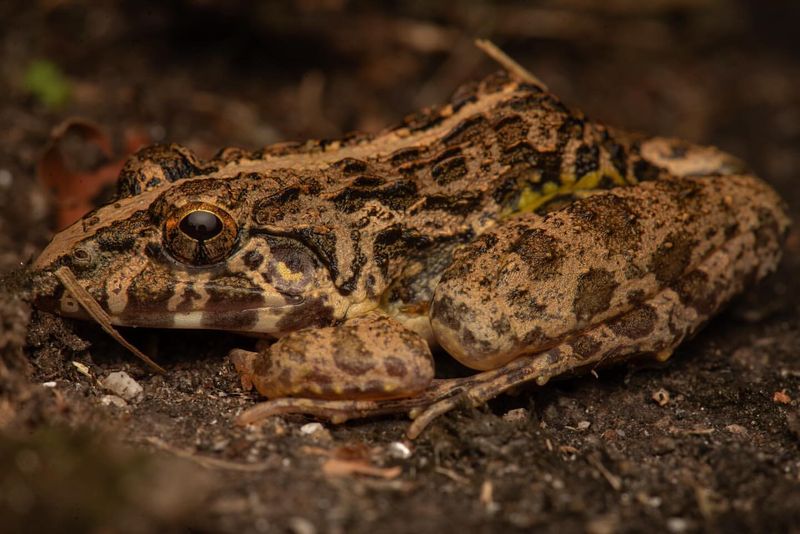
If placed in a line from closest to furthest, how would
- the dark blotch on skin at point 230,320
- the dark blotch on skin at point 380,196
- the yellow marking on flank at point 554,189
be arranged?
1. the dark blotch on skin at point 230,320
2. the dark blotch on skin at point 380,196
3. the yellow marking on flank at point 554,189

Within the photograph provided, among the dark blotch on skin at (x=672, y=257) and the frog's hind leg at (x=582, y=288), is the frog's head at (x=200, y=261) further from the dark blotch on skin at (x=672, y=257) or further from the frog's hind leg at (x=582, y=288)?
the dark blotch on skin at (x=672, y=257)

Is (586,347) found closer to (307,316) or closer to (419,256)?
(419,256)

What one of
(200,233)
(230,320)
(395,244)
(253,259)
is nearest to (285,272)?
(253,259)

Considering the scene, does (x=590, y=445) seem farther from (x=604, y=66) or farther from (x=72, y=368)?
(x=604, y=66)

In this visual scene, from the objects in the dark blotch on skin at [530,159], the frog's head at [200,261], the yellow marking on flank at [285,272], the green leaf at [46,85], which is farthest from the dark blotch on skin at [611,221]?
the green leaf at [46,85]

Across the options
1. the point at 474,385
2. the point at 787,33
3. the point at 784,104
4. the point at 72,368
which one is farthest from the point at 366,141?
the point at 787,33

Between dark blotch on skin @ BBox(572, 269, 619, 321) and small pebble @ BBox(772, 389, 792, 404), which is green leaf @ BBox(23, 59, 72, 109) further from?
small pebble @ BBox(772, 389, 792, 404)

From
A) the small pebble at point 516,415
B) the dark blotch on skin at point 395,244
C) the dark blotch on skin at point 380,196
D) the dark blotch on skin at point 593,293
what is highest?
the dark blotch on skin at point 380,196
